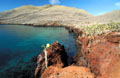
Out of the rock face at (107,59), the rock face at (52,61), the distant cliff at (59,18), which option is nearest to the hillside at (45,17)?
the distant cliff at (59,18)

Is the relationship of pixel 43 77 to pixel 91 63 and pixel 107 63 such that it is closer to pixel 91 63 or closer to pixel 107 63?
pixel 91 63

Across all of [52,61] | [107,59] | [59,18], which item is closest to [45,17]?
[59,18]

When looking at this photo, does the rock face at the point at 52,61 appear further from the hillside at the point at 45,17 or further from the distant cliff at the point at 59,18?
the hillside at the point at 45,17

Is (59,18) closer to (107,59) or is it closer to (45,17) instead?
(45,17)

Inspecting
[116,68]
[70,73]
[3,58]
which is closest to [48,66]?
[70,73]

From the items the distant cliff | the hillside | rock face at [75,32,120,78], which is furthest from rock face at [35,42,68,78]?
the hillside

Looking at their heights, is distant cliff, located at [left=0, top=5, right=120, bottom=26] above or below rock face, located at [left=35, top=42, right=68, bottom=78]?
above

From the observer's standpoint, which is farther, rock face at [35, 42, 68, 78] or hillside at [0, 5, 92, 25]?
hillside at [0, 5, 92, 25]

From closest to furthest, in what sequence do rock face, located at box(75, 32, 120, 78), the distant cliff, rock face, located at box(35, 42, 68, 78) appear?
rock face, located at box(75, 32, 120, 78), rock face, located at box(35, 42, 68, 78), the distant cliff

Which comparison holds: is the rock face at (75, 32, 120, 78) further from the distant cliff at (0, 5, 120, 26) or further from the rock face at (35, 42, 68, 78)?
the distant cliff at (0, 5, 120, 26)

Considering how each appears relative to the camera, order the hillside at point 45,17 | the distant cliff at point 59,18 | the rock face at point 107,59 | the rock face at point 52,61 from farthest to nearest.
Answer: the hillside at point 45,17 → the distant cliff at point 59,18 → the rock face at point 52,61 → the rock face at point 107,59

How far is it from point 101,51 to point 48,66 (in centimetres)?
601

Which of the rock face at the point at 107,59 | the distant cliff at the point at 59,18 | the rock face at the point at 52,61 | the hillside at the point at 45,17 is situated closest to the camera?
the rock face at the point at 107,59

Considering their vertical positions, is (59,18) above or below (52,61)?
above
